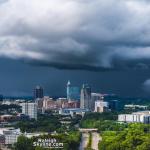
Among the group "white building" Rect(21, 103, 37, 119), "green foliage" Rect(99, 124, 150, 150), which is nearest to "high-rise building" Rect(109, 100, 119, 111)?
"white building" Rect(21, 103, 37, 119)

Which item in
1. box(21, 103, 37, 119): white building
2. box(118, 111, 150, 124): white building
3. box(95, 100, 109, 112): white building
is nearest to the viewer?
box(118, 111, 150, 124): white building

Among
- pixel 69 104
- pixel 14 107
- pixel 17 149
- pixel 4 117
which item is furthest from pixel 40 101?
pixel 17 149

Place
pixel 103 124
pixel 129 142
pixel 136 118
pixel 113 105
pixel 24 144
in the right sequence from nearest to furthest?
1. pixel 129 142
2. pixel 24 144
3. pixel 103 124
4. pixel 136 118
5. pixel 113 105

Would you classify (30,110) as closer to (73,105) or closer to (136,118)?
(136,118)

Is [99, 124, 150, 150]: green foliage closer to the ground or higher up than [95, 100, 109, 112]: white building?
closer to the ground

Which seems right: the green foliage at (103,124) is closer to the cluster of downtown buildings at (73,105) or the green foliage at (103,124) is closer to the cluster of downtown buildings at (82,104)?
the cluster of downtown buildings at (73,105)

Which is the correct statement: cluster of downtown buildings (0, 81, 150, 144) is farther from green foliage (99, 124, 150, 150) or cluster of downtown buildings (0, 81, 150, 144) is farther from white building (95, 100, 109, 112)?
green foliage (99, 124, 150, 150)

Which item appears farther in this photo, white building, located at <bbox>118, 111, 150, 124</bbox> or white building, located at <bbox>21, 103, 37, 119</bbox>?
white building, located at <bbox>21, 103, 37, 119</bbox>

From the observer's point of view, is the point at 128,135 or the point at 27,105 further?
the point at 27,105

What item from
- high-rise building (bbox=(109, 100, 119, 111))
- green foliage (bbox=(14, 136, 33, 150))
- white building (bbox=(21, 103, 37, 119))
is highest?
high-rise building (bbox=(109, 100, 119, 111))

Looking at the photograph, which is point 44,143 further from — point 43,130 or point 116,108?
point 116,108

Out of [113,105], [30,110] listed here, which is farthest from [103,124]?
[113,105]
